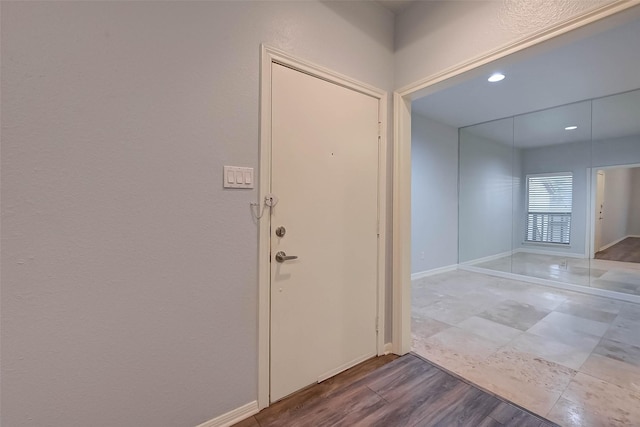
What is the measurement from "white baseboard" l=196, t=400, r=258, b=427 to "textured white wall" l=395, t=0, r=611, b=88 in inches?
98.7

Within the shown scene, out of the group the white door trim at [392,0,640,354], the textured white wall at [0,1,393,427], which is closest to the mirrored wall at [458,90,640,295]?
the white door trim at [392,0,640,354]

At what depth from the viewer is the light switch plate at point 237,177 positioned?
144cm

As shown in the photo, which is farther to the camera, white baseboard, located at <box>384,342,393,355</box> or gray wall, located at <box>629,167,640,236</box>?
gray wall, located at <box>629,167,640,236</box>

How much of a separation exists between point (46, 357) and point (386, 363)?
1999 millimetres

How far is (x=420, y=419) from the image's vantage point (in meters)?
1.53

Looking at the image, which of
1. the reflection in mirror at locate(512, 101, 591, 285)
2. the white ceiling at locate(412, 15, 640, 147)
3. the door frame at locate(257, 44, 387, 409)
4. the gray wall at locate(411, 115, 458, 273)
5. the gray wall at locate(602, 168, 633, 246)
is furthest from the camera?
the gray wall at locate(602, 168, 633, 246)

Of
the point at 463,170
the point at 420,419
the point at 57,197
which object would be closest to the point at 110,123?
the point at 57,197

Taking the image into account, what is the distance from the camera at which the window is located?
15.0ft

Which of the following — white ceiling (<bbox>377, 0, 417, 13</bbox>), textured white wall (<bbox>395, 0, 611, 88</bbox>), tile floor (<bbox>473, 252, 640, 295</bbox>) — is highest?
white ceiling (<bbox>377, 0, 417, 13</bbox>)

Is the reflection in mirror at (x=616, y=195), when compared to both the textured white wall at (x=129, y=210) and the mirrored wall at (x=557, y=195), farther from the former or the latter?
the textured white wall at (x=129, y=210)

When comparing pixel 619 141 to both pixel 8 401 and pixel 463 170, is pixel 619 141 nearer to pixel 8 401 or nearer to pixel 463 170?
pixel 463 170

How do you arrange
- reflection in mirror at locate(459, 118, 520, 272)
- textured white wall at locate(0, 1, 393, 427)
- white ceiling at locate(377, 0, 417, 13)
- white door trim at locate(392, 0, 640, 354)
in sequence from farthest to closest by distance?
reflection in mirror at locate(459, 118, 520, 272) < white door trim at locate(392, 0, 640, 354) < white ceiling at locate(377, 0, 417, 13) < textured white wall at locate(0, 1, 393, 427)

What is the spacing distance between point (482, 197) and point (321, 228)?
4646 millimetres

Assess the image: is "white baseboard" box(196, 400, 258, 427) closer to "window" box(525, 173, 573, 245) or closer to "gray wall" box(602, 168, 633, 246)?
"window" box(525, 173, 573, 245)
